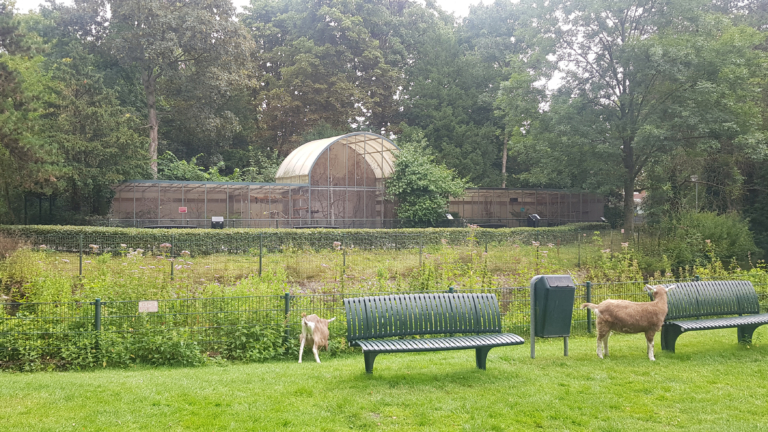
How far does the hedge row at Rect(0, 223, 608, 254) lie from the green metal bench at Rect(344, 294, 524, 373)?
10.5 metres

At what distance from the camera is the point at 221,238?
766 inches

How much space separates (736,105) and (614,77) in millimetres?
5137

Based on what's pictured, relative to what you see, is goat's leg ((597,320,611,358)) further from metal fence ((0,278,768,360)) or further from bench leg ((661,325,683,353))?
metal fence ((0,278,768,360))

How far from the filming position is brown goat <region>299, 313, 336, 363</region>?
7480 mm

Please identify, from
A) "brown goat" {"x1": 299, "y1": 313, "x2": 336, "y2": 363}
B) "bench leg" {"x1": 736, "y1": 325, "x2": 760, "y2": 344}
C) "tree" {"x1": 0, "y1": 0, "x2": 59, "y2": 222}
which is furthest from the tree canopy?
"bench leg" {"x1": 736, "y1": 325, "x2": 760, "y2": 344}

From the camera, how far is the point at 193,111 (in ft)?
119

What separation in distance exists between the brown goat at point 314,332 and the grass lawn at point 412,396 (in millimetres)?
289

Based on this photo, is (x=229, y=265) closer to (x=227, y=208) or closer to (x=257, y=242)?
(x=257, y=242)

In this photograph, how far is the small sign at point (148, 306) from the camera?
7301mm

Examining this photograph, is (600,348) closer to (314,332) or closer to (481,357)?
(481,357)

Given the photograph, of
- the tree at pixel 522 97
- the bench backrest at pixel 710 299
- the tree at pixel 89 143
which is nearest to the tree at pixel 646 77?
the tree at pixel 522 97

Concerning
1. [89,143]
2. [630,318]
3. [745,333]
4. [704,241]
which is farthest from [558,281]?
[89,143]

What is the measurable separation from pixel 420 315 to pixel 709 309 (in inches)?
179

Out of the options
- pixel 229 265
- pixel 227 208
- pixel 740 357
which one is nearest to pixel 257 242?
pixel 229 265
